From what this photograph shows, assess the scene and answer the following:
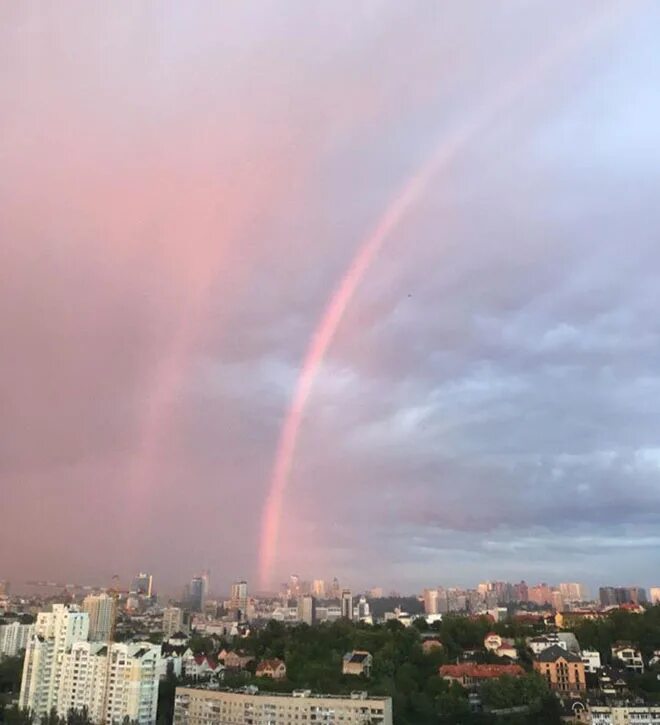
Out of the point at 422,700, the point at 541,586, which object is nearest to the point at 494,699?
the point at 422,700

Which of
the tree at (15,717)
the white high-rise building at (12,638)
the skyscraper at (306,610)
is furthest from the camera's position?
the skyscraper at (306,610)

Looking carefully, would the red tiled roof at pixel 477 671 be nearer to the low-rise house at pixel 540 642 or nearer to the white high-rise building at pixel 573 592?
the low-rise house at pixel 540 642

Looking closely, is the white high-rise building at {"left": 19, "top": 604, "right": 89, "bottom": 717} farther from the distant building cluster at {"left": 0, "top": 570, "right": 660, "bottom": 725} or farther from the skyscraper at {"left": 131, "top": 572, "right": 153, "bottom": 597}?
the skyscraper at {"left": 131, "top": 572, "right": 153, "bottom": 597}

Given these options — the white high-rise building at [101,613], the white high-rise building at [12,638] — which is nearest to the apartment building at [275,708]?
the white high-rise building at [12,638]

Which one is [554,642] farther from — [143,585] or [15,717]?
[143,585]

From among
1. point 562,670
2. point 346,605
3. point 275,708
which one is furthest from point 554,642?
point 346,605

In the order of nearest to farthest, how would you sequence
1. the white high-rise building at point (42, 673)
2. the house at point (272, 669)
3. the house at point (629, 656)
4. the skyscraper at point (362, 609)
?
the white high-rise building at point (42, 673), the house at point (272, 669), the house at point (629, 656), the skyscraper at point (362, 609)

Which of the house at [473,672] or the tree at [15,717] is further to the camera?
the house at [473,672]
